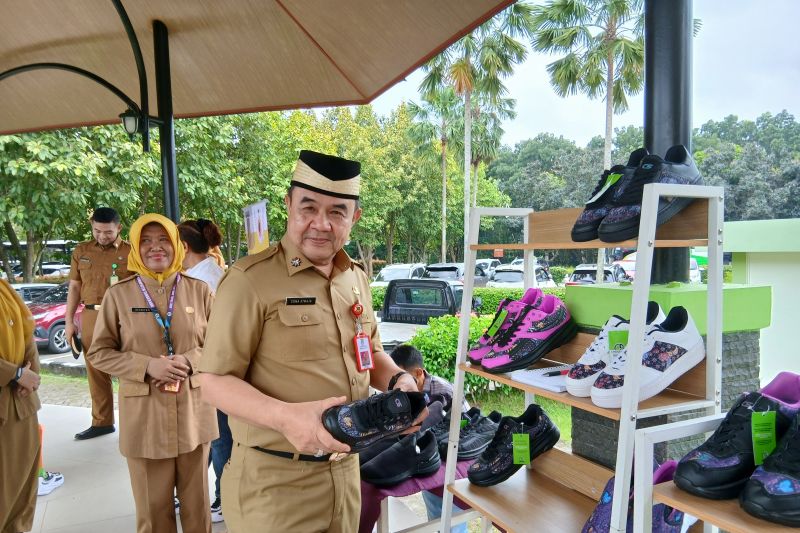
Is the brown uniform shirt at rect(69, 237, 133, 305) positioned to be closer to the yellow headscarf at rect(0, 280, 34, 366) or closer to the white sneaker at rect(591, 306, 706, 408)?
the yellow headscarf at rect(0, 280, 34, 366)

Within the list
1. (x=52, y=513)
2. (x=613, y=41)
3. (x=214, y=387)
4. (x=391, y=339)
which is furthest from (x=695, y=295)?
(x=613, y=41)

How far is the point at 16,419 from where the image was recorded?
232 centimetres

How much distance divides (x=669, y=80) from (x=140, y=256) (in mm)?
2677

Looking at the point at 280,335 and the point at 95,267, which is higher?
the point at 95,267

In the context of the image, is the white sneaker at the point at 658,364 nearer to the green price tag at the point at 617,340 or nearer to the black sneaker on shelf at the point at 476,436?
the green price tag at the point at 617,340

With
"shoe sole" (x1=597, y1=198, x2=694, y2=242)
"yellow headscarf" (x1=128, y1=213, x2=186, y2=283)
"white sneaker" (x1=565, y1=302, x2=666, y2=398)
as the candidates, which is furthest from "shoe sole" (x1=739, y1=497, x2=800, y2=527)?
"yellow headscarf" (x1=128, y1=213, x2=186, y2=283)

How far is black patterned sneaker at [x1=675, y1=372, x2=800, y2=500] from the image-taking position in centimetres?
114

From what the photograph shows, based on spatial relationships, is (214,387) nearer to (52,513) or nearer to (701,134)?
(52,513)

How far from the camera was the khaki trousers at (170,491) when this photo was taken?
2.32m

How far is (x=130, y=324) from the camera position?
240cm

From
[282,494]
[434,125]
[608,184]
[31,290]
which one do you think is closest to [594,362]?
[608,184]

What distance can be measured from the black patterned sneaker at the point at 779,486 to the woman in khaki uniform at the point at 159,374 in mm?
2188

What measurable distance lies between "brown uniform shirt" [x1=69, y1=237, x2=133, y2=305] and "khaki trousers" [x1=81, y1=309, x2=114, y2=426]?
154 millimetres

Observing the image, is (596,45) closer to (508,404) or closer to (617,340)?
(508,404)
